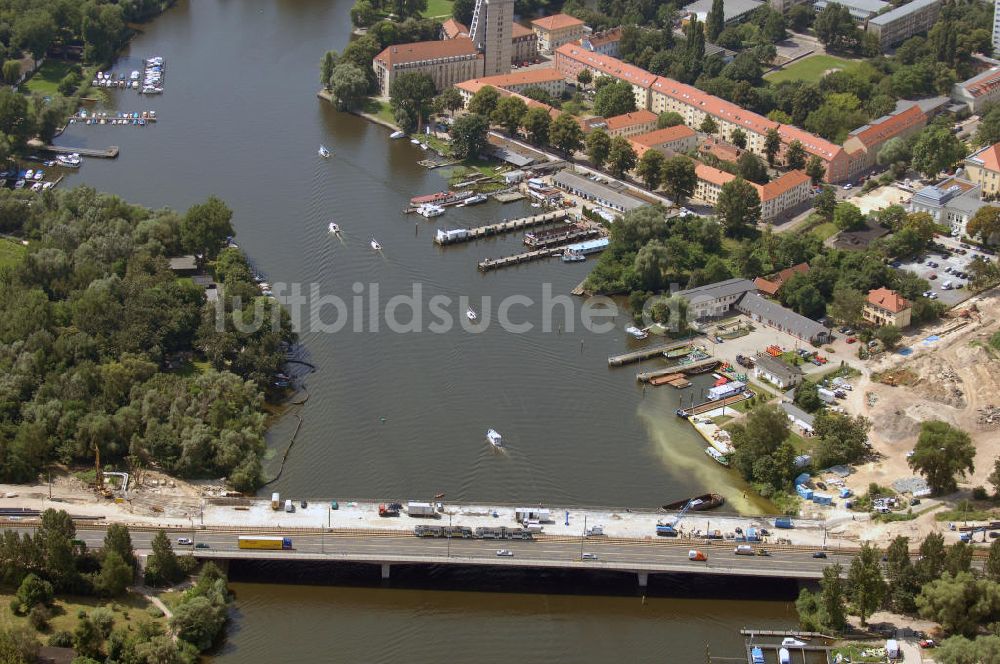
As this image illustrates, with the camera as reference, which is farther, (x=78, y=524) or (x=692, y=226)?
(x=692, y=226)

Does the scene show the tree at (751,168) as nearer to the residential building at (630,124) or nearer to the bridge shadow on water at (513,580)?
the residential building at (630,124)

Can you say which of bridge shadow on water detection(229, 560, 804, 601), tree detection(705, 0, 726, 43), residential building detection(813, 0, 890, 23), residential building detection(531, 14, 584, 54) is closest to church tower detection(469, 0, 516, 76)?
residential building detection(531, 14, 584, 54)

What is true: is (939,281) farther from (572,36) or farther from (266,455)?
(572,36)

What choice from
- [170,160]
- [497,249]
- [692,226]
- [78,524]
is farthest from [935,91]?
[78,524]

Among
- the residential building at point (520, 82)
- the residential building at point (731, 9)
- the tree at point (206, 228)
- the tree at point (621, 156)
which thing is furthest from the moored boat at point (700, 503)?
the residential building at point (731, 9)

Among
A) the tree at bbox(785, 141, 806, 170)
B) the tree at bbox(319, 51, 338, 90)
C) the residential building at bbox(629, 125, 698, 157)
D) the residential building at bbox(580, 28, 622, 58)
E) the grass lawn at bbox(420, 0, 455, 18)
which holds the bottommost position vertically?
the tree at bbox(785, 141, 806, 170)

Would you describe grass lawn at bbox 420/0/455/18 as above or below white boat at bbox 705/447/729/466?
above

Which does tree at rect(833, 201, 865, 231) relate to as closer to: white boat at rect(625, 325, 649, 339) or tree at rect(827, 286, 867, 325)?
tree at rect(827, 286, 867, 325)
